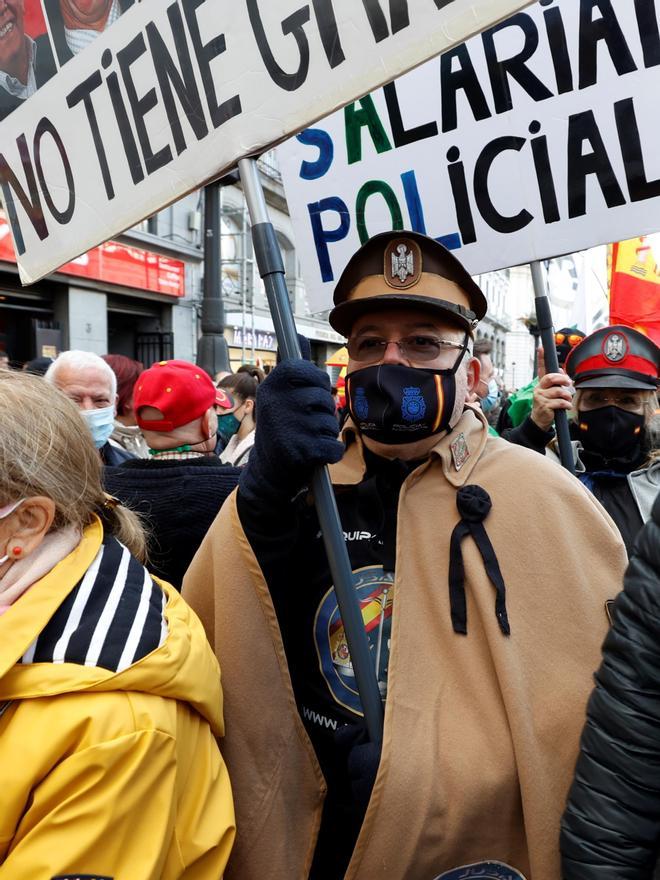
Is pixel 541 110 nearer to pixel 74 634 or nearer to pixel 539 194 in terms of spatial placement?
pixel 539 194

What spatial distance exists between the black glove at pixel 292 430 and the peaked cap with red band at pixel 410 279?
0.33 m

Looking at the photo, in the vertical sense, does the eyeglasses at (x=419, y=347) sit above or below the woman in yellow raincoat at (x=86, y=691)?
above

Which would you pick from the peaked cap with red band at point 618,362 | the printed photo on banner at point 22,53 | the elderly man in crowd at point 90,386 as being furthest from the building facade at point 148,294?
the peaked cap with red band at point 618,362

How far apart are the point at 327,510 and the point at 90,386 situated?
205 cm

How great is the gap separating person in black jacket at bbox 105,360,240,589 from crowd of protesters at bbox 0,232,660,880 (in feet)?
2.07

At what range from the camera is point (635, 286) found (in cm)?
356

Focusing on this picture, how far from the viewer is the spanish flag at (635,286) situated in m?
3.49

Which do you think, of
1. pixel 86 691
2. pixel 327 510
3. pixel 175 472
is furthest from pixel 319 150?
pixel 86 691

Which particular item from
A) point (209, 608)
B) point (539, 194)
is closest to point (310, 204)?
point (539, 194)

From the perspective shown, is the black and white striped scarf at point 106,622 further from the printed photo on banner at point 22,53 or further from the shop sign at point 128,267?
the shop sign at point 128,267

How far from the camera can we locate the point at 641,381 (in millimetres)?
2697

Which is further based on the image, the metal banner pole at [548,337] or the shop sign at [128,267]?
the shop sign at [128,267]

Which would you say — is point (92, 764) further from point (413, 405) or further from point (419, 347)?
point (419, 347)

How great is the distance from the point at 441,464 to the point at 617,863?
2.74 ft
